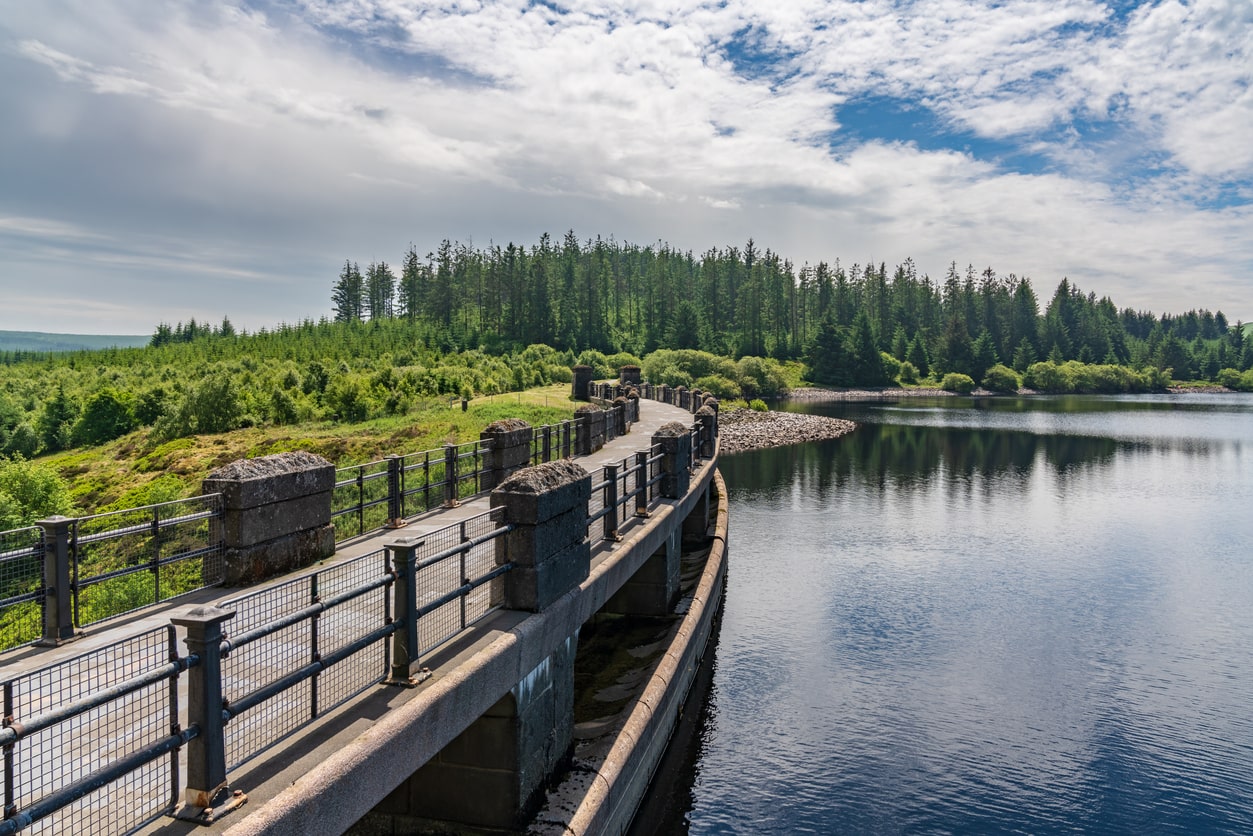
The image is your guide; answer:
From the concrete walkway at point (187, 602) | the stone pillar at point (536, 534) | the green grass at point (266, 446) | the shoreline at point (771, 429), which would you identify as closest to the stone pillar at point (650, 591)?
the concrete walkway at point (187, 602)

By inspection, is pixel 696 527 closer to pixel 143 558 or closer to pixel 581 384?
pixel 143 558

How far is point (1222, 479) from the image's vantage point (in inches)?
1715

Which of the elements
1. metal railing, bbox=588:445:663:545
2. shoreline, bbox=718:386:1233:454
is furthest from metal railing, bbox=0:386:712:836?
shoreline, bbox=718:386:1233:454

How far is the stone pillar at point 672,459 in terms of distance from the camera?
16.9 meters

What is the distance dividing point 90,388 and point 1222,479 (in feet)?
277

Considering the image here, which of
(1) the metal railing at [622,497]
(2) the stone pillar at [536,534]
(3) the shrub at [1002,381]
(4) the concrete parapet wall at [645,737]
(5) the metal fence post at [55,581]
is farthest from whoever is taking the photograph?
(3) the shrub at [1002,381]

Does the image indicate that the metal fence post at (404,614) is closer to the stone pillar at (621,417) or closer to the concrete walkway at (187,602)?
the concrete walkway at (187,602)

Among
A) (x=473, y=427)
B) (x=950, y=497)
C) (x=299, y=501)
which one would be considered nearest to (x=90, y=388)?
(x=473, y=427)

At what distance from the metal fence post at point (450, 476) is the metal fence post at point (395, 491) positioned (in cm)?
136

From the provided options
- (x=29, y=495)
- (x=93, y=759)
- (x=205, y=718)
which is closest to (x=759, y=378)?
(x=29, y=495)

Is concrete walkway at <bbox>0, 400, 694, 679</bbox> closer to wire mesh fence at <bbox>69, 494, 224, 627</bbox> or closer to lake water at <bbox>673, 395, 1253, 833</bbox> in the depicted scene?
wire mesh fence at <bbox>69, 494, 224, 627</bbox>

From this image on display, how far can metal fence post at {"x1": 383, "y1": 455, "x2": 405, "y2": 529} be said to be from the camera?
13.0m

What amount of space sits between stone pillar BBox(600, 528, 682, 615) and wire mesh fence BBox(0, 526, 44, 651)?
29.8 feet

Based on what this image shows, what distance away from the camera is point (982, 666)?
59.0 ft
